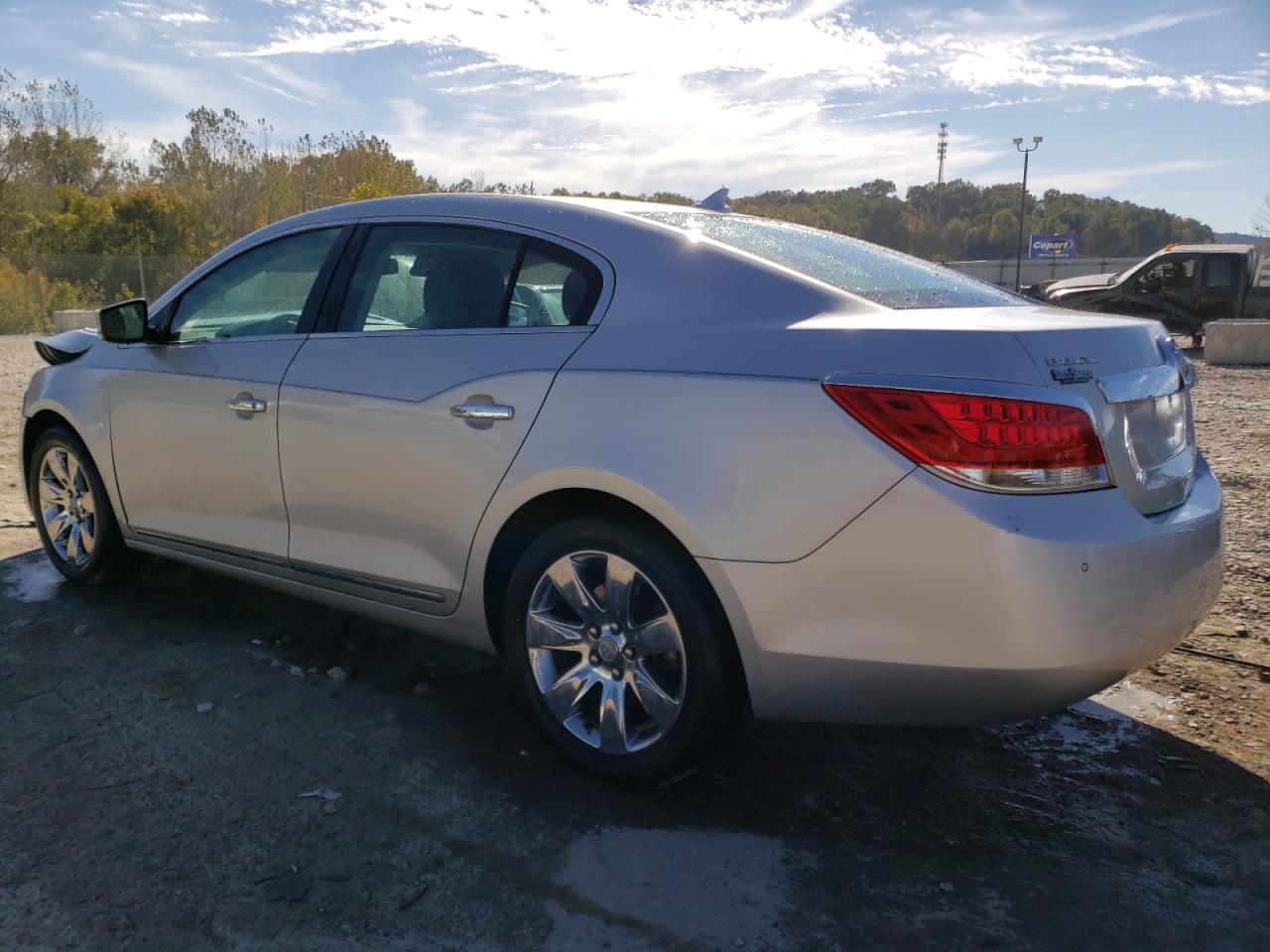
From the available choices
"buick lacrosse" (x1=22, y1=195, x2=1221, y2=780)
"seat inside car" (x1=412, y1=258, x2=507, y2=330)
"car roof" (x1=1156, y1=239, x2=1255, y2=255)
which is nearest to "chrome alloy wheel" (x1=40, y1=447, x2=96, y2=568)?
"buick lacrosse" (x1=22, y1=195, x2=1221, y2=780)

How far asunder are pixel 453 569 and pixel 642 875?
3.66 feet

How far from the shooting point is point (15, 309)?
26953 mm

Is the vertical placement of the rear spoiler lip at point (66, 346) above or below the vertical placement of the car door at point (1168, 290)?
above

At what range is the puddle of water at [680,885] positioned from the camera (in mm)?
2379

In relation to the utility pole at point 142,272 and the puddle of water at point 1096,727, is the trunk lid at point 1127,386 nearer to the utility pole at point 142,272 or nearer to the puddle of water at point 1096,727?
the puddle of water at point 1096,727

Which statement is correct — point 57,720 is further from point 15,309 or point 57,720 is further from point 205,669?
point 15,309

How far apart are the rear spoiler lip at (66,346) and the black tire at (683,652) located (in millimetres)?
2667

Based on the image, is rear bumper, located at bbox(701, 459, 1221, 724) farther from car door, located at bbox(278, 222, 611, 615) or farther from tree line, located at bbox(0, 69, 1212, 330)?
tree line, located at bbox(0, 69, 1212, 330)

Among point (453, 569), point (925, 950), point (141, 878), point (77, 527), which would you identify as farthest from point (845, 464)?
point (77, 527)

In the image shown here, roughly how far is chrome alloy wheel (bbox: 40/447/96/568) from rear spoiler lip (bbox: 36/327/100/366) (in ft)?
1.34

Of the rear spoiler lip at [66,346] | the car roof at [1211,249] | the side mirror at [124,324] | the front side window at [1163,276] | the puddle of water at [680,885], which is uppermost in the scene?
the side mirror at [124,324]

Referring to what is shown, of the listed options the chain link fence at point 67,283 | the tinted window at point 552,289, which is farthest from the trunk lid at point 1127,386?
the chain link fence at point 67,283

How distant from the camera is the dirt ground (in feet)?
7.91

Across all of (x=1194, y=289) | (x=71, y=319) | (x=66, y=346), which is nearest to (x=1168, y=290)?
(x=1194, y=289)
